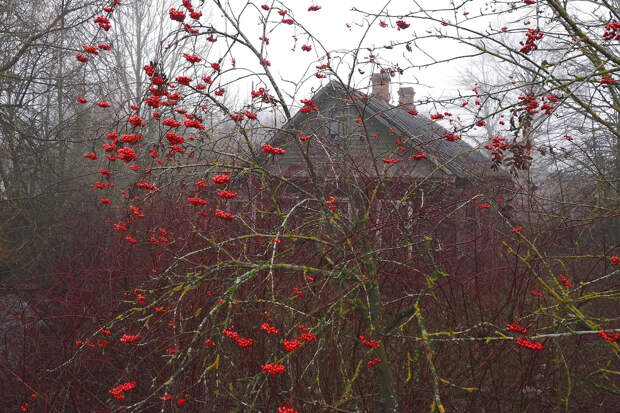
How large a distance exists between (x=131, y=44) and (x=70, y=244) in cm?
1295

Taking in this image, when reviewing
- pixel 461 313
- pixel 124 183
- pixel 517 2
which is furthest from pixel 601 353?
pixel 124 183

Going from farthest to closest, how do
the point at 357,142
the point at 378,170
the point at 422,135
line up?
1. the point at 357,142
2. the point at 378,170
3. the point at 422,135

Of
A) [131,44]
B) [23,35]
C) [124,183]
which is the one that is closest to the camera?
[23,35]

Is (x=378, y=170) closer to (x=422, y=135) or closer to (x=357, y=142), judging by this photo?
(x=422, y=135)

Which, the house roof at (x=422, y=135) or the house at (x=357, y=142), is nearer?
the house at (x=357, y=142)

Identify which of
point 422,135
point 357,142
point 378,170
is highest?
point 357,142

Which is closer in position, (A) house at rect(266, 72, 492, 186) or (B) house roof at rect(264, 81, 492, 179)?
(A) house at rect(266, 72, 492, 186)

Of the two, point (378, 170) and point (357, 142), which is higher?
point (357, 142)

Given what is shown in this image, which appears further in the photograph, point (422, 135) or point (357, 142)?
point (357, 142)

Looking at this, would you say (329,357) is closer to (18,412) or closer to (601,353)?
(18,412)

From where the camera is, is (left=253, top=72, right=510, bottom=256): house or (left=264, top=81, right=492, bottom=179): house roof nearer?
(left=253, top=72, right=510, bottom=256): house

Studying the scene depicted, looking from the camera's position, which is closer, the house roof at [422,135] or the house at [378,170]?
the house at [378,170]

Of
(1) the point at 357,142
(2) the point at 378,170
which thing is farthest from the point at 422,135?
(1) the point at 357,142

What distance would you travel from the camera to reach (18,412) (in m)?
3.59
